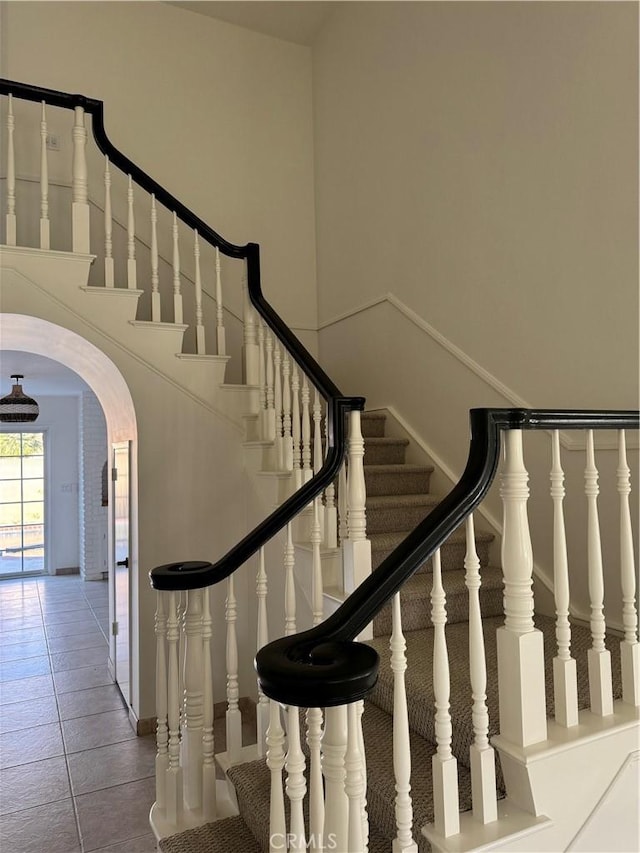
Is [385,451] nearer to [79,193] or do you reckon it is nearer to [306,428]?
[306,428]

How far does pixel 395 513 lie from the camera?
306 cm

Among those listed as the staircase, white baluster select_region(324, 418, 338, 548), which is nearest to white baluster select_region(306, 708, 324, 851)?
the staircase

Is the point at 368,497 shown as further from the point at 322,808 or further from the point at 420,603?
the point at 322,808

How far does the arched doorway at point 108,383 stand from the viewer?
320 centimetres

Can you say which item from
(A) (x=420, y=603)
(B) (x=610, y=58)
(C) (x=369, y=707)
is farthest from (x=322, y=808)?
(B) (x=610, y=58)

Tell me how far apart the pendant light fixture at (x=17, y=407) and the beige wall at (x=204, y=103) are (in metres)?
2.96

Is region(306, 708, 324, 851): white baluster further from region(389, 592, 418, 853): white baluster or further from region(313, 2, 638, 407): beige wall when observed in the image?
region(313, 2, 638, 407): beige wall

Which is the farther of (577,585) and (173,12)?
(173,12)

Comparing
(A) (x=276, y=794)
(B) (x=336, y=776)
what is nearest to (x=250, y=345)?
(A) (x=276, y=794)

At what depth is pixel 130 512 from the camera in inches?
138

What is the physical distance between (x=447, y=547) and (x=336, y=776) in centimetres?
181

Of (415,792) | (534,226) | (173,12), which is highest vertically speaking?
(173,12)

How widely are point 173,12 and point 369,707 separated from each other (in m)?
5.17

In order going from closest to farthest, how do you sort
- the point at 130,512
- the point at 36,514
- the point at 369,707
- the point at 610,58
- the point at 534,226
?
the point at 369,707, the point at 610,58, the point at 534,226, the point at 130,512, the point at 36,514
